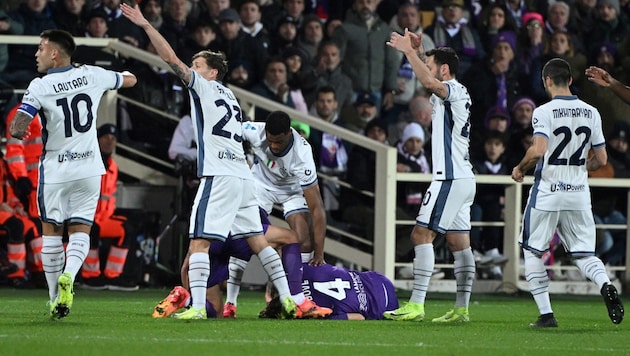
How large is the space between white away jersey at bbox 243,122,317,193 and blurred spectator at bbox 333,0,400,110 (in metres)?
5.87

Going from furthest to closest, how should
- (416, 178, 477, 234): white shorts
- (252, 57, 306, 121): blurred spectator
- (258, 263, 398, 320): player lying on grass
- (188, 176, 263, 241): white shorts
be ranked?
1. (252, 57, 306, 121): blurred spectator
2. (258, 263, 398, 320): player lying on grass
3. (416, 178, 477, 234): white shorts
4. (188, 176, 263, 241): white shorts

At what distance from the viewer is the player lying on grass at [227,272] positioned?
1046 cm

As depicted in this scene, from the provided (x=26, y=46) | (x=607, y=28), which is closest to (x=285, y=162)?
(x=26, y=46)

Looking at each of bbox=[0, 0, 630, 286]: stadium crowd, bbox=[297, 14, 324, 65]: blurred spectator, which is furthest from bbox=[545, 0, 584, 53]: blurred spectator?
bbox=[297, 14, 324, 65]: blurred spectator

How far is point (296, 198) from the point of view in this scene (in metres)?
11.9

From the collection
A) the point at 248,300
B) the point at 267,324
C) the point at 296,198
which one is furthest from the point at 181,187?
the point at 267,324

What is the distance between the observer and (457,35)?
18.3 metres

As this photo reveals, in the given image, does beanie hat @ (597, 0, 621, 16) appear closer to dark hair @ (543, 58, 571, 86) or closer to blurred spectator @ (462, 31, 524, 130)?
blurred spectator @ (462, 31, 524, 130)

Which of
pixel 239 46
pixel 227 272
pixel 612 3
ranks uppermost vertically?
pixel 612 3

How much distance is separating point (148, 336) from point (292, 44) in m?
9.51

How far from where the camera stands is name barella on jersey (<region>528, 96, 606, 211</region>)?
33.1 feet

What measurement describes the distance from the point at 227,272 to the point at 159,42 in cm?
216

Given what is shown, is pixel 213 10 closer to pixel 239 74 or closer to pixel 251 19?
pixel 251 19

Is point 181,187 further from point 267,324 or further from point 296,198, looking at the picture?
point 267,324
